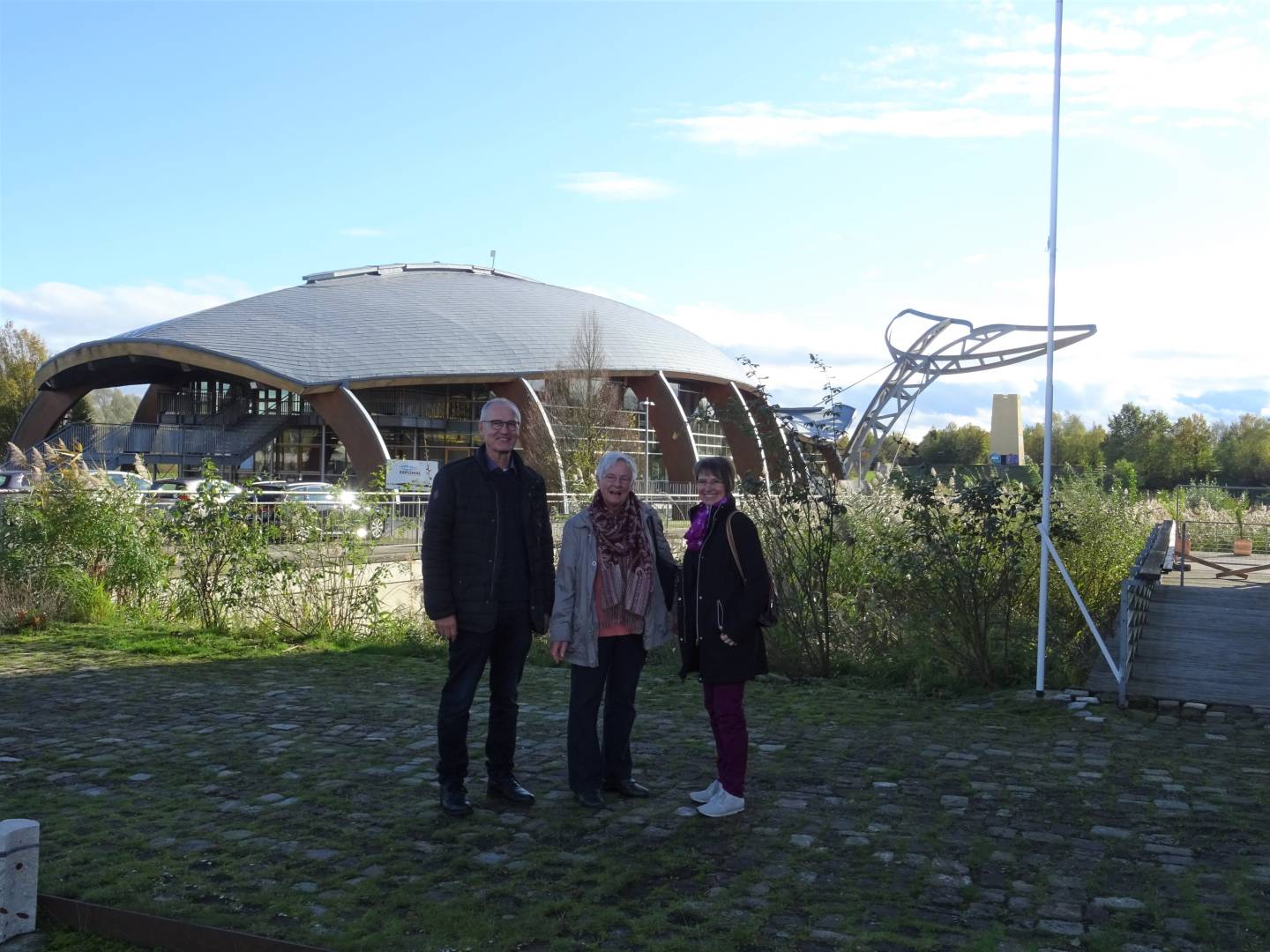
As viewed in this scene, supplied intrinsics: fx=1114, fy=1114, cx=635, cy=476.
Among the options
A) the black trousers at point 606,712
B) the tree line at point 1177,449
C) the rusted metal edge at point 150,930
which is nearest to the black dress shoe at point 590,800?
the black trousers at point 606,712

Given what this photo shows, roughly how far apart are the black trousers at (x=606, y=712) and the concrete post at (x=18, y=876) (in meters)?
2.19

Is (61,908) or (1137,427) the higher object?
(1137,427)

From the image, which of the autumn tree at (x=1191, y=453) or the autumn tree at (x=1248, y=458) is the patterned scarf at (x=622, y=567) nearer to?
the autumn tree at (x=1191, y=453)

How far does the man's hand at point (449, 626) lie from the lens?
15.9 feet

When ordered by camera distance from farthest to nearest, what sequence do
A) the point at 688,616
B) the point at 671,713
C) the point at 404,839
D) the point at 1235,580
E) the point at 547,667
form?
the point at 1235,580
the point at 547,667
the point at 671,713
the point at 688,616
the point at 404,839

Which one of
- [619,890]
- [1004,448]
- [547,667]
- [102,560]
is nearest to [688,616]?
[619,890]

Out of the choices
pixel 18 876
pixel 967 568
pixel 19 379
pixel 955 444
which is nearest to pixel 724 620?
pixel 18 876

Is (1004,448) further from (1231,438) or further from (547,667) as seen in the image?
(547,667)

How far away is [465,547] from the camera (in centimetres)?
495

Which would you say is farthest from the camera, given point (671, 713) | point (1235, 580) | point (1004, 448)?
point (1004, 448)

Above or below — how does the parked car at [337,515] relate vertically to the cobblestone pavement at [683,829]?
above

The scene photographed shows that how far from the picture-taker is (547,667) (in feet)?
29.8

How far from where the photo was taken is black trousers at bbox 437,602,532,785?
193 inches

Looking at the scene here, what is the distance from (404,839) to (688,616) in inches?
60.9
